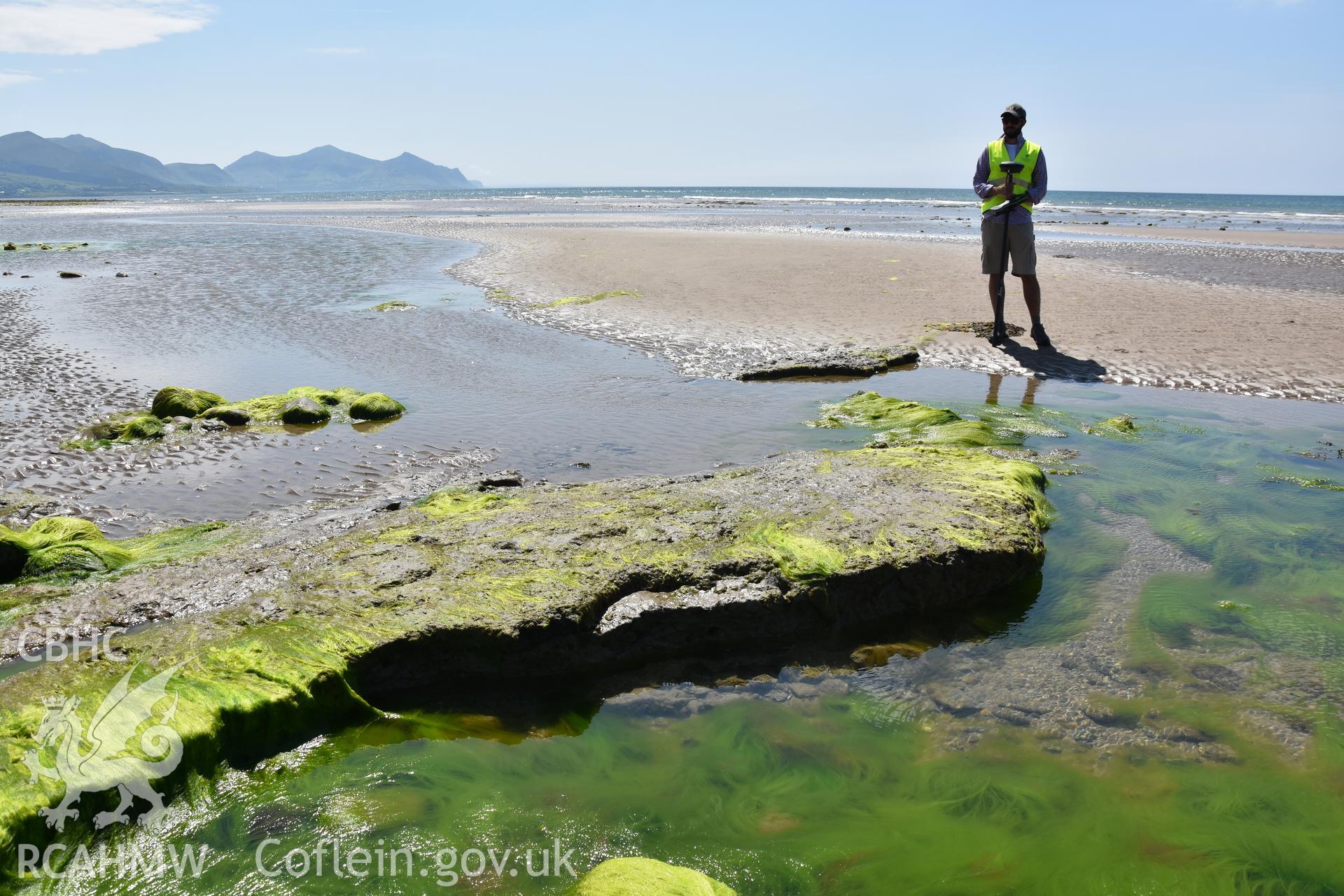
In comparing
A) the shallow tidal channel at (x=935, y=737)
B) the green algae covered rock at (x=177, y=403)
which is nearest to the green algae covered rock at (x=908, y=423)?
the shallow tidal channel at (x=935, y=737)

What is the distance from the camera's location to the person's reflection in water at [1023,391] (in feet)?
26.5

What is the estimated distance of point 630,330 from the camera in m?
11.8

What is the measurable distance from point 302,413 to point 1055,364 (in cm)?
790

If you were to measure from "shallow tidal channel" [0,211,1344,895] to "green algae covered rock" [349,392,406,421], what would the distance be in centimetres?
99

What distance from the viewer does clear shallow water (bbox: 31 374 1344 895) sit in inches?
101

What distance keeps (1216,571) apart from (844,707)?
2548 mm

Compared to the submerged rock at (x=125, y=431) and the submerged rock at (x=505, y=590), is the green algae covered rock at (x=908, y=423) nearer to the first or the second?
the submerged rock at (x=505, y=590)

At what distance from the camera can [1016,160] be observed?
9469 millimetres

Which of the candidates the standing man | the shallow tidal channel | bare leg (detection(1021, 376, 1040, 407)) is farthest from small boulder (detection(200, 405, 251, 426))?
the standing man

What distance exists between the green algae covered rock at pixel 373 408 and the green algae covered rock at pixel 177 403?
1203 millimetres

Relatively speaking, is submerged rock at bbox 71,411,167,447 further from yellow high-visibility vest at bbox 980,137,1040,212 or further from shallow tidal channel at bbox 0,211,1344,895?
yellow high-visibility vest at bbox 980,137,1040,212

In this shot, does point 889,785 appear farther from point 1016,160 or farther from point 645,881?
point 1016,160

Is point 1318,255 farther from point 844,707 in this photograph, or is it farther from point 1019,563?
point 844,707

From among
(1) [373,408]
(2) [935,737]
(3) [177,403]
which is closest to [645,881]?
(2) [935,737]
